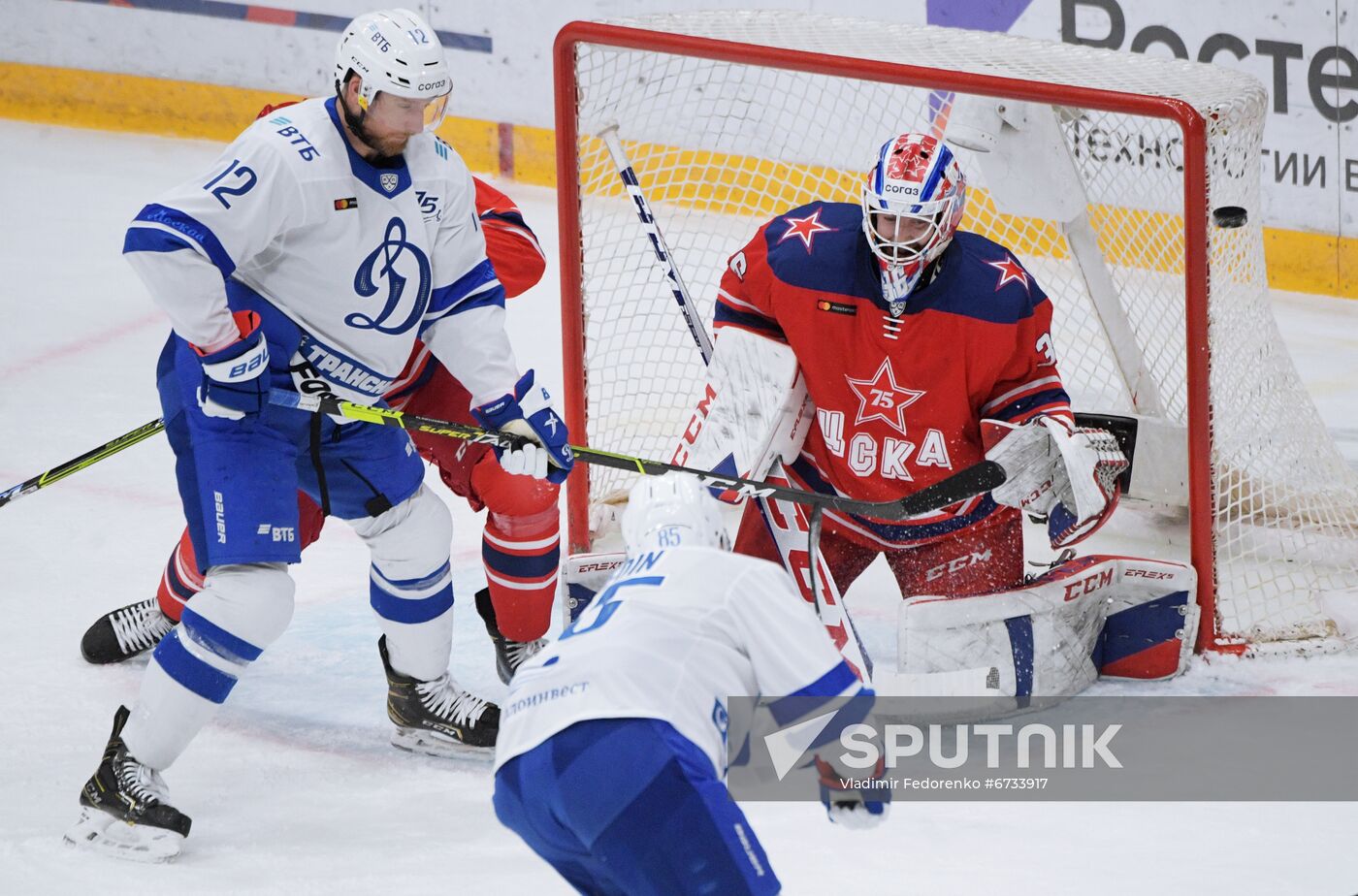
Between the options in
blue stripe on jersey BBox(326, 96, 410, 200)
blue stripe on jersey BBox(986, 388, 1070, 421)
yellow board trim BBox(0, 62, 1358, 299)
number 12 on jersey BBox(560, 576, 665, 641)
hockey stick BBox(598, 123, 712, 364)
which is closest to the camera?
number 12 on jersey BBox(560, 576, 665, 641)

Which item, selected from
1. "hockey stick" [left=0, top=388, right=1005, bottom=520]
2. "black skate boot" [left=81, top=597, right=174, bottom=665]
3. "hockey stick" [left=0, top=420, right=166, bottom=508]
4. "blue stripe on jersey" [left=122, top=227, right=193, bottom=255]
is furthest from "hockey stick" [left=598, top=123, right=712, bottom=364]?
"blue stripe on jersey" [left=122, top=227, right=193, bottom=255]

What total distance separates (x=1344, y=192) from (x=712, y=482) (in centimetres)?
320

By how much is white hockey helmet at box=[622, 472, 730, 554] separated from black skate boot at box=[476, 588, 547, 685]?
115cm

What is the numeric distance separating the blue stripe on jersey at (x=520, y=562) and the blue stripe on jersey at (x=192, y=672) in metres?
0.62

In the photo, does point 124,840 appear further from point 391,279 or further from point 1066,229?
point 1066,229

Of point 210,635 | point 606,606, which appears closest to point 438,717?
point 210,635

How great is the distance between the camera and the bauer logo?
2844 mm

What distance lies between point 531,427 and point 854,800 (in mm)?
1079

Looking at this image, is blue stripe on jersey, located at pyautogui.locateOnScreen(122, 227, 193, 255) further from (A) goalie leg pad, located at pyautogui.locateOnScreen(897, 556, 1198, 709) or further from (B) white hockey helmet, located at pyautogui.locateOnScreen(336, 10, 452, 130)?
(A) goalie leg pad, located at pyautogui.locateOnScreen(897, 556, 1198, 709)

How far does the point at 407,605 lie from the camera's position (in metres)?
2.97

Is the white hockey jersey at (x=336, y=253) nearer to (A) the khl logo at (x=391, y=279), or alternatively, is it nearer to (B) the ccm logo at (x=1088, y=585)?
(A) the khl logo at (x=391, y=279)

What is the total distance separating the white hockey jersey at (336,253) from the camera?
256 cm

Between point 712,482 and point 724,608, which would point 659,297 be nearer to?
point 712,482

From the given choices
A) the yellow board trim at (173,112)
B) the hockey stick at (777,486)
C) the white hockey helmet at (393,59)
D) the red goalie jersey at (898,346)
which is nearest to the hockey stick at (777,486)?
the hockey stick at (777,486)
